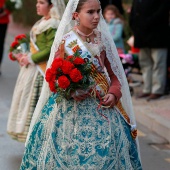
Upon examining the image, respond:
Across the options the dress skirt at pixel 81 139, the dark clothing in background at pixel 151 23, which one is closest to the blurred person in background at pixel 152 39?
the dark clothing in background at pixel 151 23

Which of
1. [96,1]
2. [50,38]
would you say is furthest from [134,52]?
[96,1]

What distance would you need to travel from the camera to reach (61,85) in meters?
4.88

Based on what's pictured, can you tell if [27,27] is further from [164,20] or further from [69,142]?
[69,142]

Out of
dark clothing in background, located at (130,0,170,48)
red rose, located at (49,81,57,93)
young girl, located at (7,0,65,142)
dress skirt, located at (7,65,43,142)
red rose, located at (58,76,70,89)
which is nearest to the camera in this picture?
red rose, located at (58,76,70,89)

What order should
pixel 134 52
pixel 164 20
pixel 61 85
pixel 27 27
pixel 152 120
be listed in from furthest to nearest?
pixel 27 27 → pixel 134 52 → pixel 164 20 → pixel 152 120 → pixel 61 85

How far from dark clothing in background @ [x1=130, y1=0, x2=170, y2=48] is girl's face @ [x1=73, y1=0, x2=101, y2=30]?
4832 millimetres

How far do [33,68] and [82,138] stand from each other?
7.47 ft

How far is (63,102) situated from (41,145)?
37 centimetres

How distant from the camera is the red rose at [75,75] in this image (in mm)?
4856

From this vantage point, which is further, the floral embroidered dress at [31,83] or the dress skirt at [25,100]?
the dress skirt at [25,100]

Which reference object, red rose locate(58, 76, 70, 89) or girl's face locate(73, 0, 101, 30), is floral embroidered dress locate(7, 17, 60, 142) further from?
red rose locate(58, 76, 70, 89)

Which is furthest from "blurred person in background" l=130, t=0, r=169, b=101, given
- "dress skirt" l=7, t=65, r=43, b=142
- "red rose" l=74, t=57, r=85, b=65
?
"red rose" l=74, t=57, r=85, b=65

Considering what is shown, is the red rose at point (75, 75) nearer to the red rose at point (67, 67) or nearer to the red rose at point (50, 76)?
the red rose at point (67, 67)

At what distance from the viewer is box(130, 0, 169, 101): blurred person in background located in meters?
9.92
